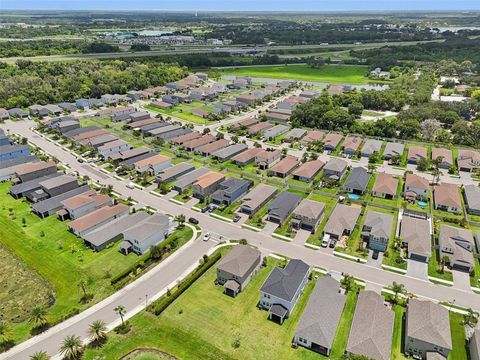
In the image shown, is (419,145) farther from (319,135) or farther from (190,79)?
(190,79)

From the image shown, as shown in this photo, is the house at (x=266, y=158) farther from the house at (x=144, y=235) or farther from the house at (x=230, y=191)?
the house at (x=144, y=235)

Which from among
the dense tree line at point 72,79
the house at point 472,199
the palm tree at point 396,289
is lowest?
the palm tree at point 396,289

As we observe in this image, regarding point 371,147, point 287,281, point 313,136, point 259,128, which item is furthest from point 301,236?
point 259,128

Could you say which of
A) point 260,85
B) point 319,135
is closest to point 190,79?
point 260,85

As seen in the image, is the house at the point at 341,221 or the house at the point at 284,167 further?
the house at the point at 284,167

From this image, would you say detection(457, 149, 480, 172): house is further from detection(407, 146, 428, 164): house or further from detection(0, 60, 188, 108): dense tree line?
detection(0, 60, 188, 108): dense tree line

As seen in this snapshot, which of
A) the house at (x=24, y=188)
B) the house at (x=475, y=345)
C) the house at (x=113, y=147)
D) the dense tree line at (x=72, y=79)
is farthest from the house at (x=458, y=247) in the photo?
the dense tree line at (x=72, y=79)
